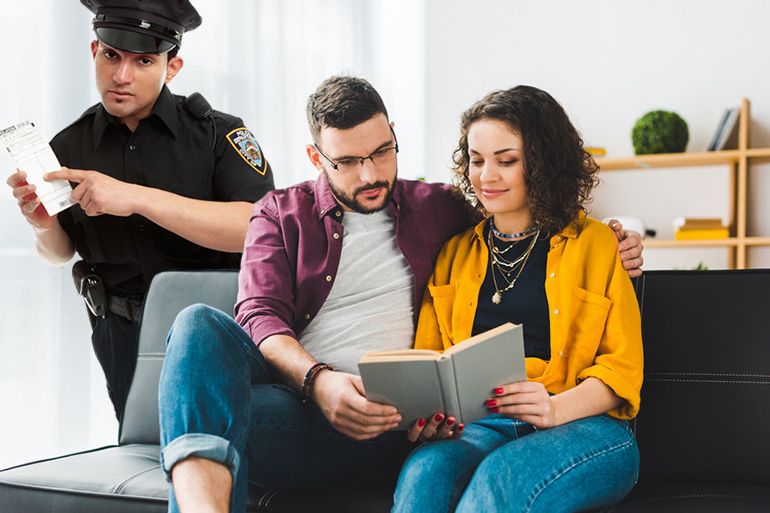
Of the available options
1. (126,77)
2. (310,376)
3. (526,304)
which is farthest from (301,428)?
(126,77)

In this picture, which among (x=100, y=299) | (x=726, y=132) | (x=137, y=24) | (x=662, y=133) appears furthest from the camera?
(x=662, y=133)

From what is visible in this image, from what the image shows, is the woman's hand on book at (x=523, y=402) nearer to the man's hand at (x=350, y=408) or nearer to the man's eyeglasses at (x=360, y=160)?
the man's hand at (x=350, y=408)

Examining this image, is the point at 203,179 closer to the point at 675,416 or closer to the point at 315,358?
the point at 315,358

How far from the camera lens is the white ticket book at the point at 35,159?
65.6 inches

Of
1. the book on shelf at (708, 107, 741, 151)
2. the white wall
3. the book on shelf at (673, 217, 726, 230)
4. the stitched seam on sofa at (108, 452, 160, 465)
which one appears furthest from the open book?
the book on shelf at (708, 107, 741, 151)

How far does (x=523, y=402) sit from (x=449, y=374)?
0.15 metres

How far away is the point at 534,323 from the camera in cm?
139

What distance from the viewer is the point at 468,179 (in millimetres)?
1615

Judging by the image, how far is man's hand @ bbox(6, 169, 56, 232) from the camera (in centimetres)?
169

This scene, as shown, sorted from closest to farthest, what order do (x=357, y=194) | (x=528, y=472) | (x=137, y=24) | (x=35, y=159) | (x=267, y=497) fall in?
(x=528, y=472)
(x=267, y=497)
(x=357, y=194)
(x=35, y=159)
(x=137, y=24)

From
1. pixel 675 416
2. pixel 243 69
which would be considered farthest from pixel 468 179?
pixel 243 69

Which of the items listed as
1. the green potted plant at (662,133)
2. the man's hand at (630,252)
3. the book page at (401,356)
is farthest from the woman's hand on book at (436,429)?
the green potted plant at (662,133)

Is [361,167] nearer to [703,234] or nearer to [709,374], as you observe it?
[709,374]

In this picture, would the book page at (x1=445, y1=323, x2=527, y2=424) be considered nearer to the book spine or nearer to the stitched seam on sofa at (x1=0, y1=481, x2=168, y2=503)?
the book spine
